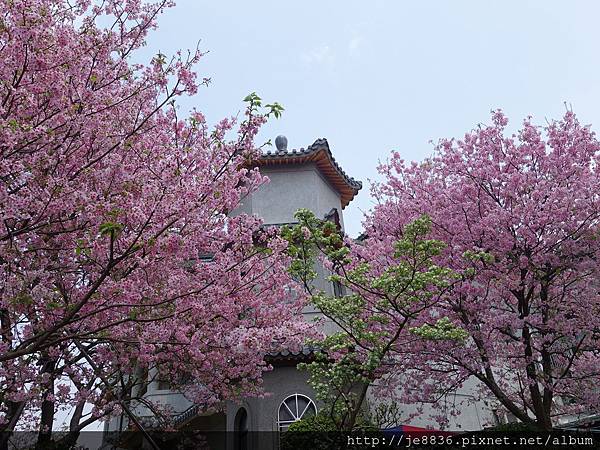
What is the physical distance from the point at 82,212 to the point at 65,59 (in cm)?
174

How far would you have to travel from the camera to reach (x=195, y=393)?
28.6 feet

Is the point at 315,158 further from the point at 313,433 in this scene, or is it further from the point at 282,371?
the point at 313,433

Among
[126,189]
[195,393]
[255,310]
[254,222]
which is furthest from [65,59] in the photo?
[195,393]

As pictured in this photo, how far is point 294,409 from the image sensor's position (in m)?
10.9

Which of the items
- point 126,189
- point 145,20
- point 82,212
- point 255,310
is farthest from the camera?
point 255,310

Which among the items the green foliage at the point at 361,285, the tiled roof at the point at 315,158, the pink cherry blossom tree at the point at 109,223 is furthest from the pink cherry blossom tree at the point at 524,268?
the tiled roof at the point at 315,158

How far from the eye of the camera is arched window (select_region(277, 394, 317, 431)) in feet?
35.3

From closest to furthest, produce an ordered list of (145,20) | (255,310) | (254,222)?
1. (145,20)
2. (254,222)
3. (255,310)

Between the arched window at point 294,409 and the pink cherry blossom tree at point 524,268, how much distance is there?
230 cm

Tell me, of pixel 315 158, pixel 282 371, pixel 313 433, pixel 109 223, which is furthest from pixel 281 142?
pixel 109 223

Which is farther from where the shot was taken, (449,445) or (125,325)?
(449,445)

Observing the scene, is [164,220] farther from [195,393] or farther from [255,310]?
[195,393]

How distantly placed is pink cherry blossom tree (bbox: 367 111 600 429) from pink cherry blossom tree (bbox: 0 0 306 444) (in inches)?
137

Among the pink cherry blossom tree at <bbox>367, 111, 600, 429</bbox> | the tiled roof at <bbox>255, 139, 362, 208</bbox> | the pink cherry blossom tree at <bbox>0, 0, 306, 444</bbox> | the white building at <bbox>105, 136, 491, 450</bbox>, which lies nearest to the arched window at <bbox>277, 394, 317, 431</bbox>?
the white building at <bbox>105, 136, 491, 450</bbox>
